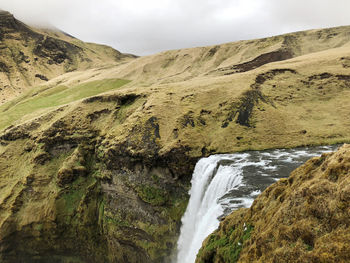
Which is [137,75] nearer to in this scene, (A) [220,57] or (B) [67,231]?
(A) [220,57]

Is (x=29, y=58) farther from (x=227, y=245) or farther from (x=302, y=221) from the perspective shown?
(x=302, y=221)

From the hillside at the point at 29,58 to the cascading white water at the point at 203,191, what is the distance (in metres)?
150

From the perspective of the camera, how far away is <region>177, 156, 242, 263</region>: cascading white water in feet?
61.8

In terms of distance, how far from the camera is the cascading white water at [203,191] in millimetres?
18844

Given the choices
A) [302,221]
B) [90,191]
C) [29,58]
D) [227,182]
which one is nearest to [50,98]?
[90,191]

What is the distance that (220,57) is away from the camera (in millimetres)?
87688

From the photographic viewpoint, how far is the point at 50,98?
80812 millimetres

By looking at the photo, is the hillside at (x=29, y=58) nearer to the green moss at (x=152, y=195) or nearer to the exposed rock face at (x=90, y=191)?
the exposed rock face at (x=90, y=191)

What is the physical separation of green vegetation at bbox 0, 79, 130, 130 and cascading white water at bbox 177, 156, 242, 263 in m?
55.5

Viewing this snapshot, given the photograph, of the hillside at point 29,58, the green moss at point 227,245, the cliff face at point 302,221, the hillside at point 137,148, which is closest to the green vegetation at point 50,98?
the hillside at point 137,148

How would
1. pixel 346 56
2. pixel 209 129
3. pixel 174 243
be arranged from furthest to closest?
pixel 346 56 < pixel 209 129 < pixel 174 243

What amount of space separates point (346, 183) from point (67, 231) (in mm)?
37139

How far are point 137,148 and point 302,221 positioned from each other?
25.3 metres

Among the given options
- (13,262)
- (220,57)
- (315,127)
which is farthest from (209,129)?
(220,57)
